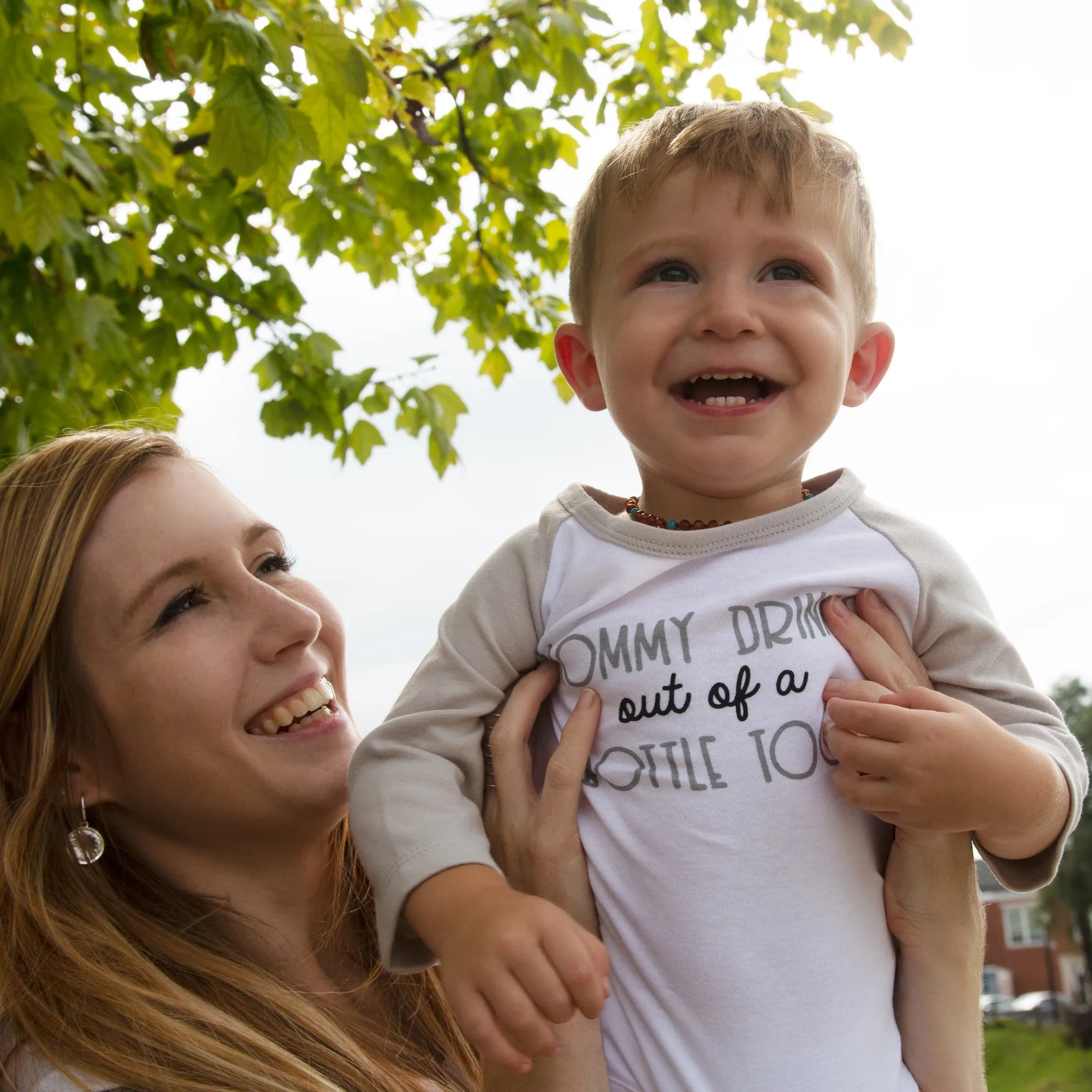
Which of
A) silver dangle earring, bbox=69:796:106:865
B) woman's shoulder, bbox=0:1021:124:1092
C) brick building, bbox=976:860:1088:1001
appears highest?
silver dangle earring, bbox=69:796:106:865

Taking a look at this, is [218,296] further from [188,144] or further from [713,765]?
[713,765]

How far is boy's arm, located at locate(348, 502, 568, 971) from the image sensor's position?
1.53 meters

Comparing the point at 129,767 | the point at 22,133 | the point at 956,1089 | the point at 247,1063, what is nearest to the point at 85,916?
the point at 129,767

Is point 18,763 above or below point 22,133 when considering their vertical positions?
below

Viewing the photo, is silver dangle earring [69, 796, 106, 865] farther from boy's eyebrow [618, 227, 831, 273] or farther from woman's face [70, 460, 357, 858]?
boy's eyebrow [618, 227, 831, 273]

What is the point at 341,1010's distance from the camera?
6.67 ft

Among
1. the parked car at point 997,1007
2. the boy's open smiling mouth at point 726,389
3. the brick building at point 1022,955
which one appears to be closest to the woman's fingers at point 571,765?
the boy's open smiling mouth at point 726,389

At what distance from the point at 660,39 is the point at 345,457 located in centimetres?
206

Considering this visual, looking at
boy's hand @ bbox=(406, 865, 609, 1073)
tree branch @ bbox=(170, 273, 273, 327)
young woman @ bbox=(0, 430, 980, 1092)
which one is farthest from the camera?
tree branch @ bbox=(170, 273, 273, 327)

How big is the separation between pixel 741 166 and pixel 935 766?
2.90 feet

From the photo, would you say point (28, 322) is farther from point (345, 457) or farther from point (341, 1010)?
point (341, 1010)

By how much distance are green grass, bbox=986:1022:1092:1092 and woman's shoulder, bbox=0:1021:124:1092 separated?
28.4 metres

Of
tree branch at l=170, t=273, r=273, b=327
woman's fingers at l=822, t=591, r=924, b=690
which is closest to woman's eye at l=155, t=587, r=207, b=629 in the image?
woman's fingers at l=822, t=591, r=924, b=690

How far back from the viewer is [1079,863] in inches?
1275
